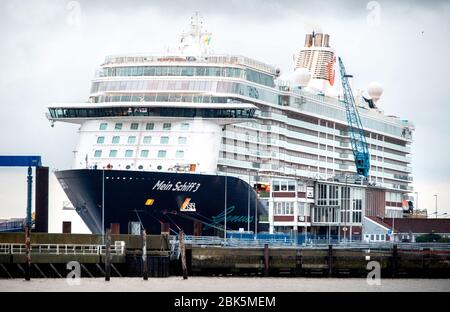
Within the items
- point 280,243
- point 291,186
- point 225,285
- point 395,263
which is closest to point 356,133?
point 291,186

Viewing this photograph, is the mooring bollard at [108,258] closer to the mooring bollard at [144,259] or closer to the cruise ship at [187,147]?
the mooring bollard at [144,259]

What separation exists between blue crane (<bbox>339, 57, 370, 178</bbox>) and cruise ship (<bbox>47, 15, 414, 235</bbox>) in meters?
12.6

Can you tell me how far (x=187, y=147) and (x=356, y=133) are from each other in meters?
28.9

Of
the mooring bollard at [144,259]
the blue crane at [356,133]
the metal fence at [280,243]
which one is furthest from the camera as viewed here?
the blue crane at [356,133]

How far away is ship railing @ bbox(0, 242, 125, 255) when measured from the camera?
8919 centimetres

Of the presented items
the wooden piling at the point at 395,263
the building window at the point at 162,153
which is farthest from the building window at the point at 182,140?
the wooden piling at the point at 395,263

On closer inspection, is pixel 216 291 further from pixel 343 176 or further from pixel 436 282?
pixel 343 176

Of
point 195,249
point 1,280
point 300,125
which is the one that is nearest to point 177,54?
point 300,125

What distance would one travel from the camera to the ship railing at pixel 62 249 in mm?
89188

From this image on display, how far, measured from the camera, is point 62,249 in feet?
297

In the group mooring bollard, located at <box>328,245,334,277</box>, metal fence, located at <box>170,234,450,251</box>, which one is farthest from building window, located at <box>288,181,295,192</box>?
mooring bollard, located at <box>328,245,334,277</box>

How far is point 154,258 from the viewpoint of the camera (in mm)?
91625

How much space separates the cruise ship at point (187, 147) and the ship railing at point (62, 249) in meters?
13.9
